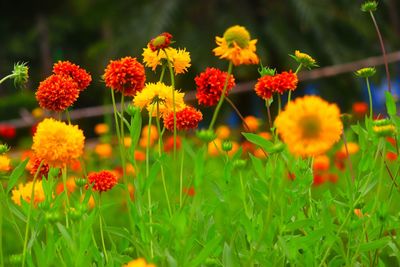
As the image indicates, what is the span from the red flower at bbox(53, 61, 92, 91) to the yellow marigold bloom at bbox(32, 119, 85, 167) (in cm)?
45

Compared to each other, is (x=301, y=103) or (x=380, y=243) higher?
(x=301, y=103)

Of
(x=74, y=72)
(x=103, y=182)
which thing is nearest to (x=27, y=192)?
(x=103, y=182)

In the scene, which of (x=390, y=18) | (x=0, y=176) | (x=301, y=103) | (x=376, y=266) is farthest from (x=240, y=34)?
(x=390, y=18)

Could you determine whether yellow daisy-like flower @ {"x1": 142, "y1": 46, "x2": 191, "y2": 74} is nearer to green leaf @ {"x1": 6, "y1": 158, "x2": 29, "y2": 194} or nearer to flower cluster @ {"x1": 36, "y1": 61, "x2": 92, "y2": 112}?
flower cluster @ {"x1": 36, "y1": 61, "x2": 92, "y2": 112}

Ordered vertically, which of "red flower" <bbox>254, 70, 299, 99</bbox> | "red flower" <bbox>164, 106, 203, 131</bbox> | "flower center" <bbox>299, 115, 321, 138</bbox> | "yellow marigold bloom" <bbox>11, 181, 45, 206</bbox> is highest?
"red flower" <bbox>254, 70, 299, 99</bbox>

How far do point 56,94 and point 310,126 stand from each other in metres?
0.68

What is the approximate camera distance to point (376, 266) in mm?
2078

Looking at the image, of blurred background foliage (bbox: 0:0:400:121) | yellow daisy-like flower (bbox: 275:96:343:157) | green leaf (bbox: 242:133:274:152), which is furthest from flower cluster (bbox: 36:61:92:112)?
blurred background foliage (bbox: 0:0:400:121)

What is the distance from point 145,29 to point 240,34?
9363 mm

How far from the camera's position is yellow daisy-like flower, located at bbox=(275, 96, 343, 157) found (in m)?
1.30

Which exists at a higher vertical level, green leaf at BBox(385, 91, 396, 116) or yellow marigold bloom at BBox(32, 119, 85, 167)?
yellow marigold bloom at BBox(32, 119, 85, 167)

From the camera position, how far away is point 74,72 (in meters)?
1.94

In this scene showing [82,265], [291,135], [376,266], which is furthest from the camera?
[376,266]

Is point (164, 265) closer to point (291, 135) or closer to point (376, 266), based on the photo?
point (291, 135)
